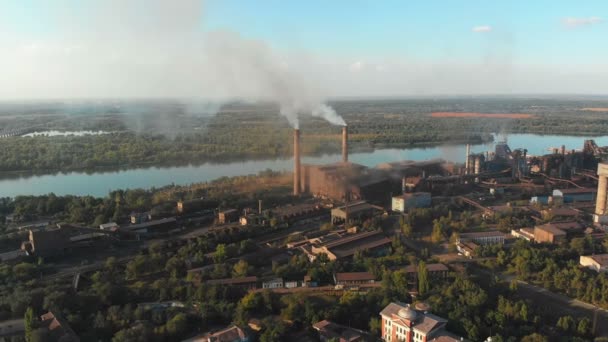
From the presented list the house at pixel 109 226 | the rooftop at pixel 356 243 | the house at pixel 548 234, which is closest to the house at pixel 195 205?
the house at pixel 109 226

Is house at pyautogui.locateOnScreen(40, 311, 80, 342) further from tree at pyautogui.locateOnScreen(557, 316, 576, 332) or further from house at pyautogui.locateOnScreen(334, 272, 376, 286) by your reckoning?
tree at pyautogui.locateOnScreen(557, 316, 576, 332)

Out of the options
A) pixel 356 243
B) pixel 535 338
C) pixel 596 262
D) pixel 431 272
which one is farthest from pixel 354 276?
pixel 596 262

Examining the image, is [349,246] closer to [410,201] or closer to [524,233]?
[410,201]

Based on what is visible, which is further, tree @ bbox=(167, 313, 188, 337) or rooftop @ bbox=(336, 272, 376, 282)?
rooftop @ bbox=(336, 272, 376, 282)

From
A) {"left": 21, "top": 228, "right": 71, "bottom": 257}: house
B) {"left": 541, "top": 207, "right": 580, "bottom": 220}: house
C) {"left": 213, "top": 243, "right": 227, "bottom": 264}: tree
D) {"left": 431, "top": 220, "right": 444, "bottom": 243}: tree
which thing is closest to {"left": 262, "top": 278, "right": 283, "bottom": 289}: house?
{"left": 213, "top": 243, "right": 227, "bottom": 264}: tree

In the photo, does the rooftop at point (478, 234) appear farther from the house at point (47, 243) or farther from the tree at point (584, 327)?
the house at point (47, 243)

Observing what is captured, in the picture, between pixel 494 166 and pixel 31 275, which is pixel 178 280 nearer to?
pixel 31 275
